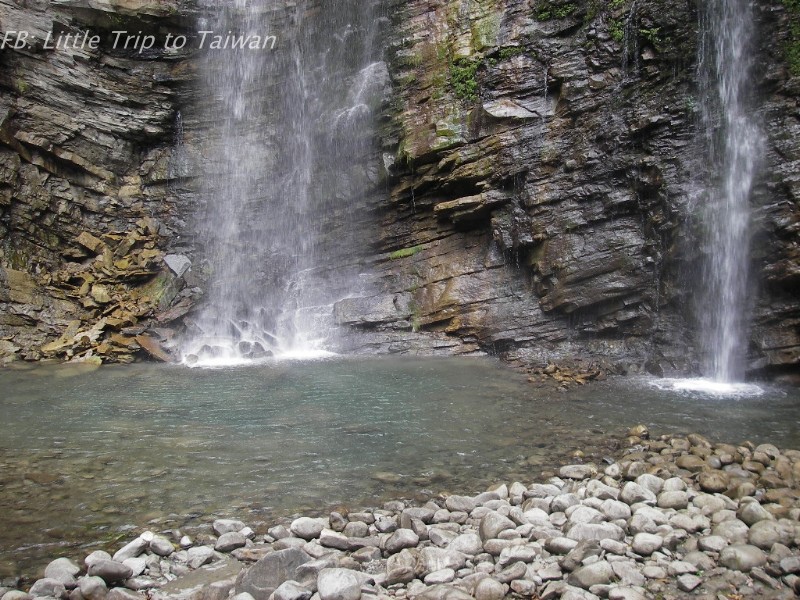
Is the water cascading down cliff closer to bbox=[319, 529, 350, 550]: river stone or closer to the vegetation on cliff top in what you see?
the vegetation on cliff top

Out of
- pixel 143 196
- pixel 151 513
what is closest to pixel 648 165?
pixel 151 513

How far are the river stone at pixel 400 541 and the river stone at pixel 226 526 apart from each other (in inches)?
54.8

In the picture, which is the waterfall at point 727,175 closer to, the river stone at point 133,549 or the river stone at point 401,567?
the river stone at point 401,567

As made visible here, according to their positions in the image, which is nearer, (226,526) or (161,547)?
(161,547)

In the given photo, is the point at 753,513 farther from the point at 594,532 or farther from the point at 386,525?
the point at 386,525

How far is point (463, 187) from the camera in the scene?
15.2m

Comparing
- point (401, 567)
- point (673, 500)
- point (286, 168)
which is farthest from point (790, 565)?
point (286, 168)

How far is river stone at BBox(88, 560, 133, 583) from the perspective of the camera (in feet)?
13.3

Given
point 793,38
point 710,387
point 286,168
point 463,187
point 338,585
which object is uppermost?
point 793,38

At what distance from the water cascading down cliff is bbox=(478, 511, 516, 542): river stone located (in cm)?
1136

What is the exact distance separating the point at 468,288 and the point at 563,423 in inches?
272

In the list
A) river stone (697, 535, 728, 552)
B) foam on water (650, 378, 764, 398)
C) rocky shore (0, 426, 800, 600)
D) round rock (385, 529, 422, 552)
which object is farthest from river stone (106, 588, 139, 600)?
foam on water (650, 378, 764, 398)

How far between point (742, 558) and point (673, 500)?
3.66ft

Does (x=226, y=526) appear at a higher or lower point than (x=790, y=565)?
lower
